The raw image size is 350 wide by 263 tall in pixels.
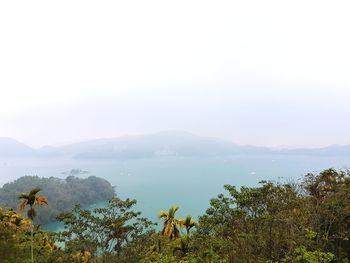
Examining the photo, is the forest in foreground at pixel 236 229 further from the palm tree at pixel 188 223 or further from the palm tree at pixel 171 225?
the palm tree at pixel 171 225

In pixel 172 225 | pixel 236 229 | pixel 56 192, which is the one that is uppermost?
pixel 236 229

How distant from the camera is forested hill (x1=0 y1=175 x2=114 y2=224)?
115m

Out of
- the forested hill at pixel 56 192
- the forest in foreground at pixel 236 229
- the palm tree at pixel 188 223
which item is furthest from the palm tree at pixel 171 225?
the forested hill at pixel 56 192

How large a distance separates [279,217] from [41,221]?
104327mm

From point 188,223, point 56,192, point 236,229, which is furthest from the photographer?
point 56,192

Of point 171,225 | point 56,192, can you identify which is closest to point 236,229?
point 171,225

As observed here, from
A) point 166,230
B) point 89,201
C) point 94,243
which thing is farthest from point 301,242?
point 89,201

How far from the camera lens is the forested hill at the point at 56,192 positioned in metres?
115

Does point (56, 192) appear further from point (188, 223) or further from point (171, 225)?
point (188, 223)

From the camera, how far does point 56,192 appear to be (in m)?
140

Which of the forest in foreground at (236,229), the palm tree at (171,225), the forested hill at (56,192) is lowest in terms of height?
the forested hill at (56,192)

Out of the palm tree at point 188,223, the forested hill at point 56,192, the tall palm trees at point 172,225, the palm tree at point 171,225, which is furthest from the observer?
the forested hill at point 56,192

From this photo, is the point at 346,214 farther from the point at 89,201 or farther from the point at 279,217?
the point at 89,201

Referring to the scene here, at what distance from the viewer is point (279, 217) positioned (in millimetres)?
15945
